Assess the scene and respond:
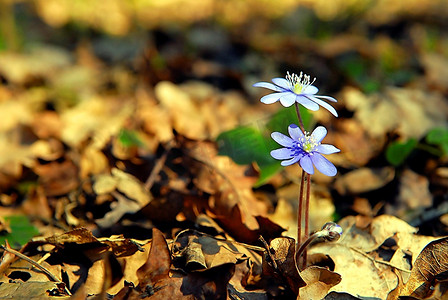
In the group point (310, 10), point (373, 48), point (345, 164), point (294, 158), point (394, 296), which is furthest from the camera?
point (310, 10)

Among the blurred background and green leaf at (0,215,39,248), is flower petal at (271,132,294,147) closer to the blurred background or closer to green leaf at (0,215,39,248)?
the blurred background

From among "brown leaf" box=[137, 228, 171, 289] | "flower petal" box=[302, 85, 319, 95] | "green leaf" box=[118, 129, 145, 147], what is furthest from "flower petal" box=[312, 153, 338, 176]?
"green leaf" box=[118, 129, 145, 147]

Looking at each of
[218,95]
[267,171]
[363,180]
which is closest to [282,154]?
[267,171]

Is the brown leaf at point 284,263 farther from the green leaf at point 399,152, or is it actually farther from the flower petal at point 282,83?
the green leaf at point 399,152

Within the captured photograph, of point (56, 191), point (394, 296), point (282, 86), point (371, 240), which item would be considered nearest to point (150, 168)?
point (56, 191)

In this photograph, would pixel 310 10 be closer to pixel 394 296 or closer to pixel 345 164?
pixel 345 164
